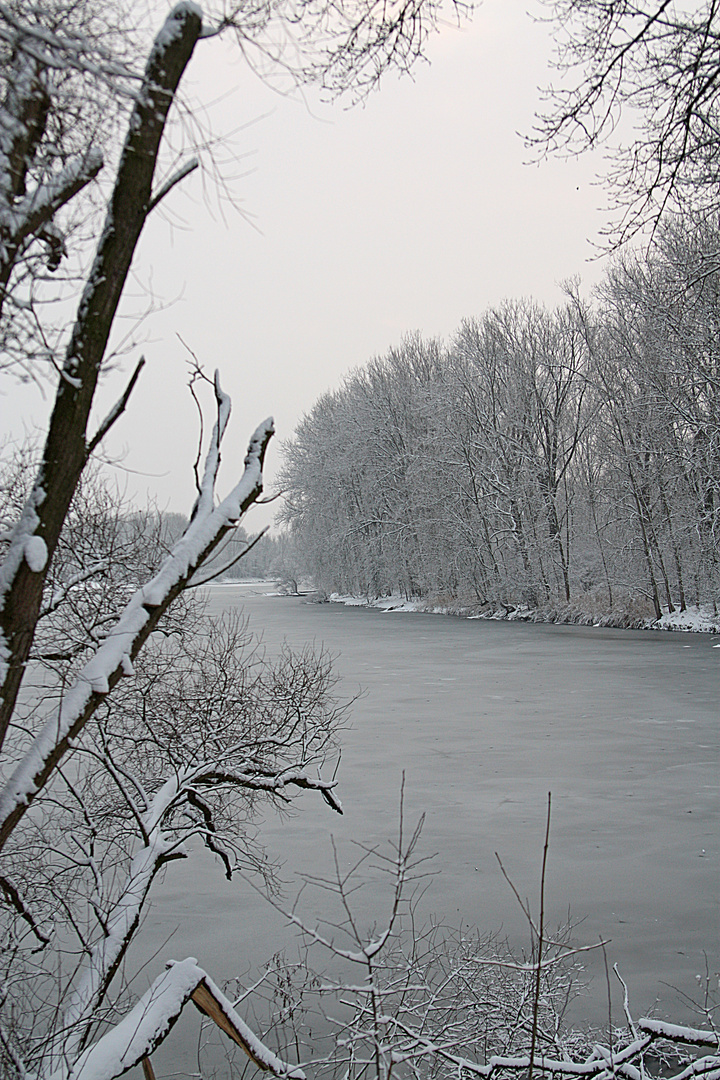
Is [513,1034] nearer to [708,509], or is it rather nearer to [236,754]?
[236,754]

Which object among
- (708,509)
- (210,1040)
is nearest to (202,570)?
(210,1040)

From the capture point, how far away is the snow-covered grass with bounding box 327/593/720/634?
26.4 metres

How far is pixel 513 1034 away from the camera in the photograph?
4.23m

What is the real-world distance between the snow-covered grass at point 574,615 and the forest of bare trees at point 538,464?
18cm

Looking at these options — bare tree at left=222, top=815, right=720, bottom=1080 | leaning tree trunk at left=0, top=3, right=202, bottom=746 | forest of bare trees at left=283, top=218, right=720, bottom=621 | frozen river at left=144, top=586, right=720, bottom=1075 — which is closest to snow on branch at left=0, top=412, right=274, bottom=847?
leaning tree trunk at left=0, top=3, right=202, bottom=746

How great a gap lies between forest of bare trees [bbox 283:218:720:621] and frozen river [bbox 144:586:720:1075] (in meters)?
7.90

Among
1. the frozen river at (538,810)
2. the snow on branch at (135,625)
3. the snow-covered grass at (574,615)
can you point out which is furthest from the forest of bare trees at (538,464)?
the snow on branch at (135,625)

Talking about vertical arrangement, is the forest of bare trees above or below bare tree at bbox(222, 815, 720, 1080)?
above

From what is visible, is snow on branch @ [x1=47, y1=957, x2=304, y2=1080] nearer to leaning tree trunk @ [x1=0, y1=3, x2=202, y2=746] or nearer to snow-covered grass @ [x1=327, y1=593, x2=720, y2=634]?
leaning tree trunk @ [x1=0, y1=3, x2=202, y2=746]

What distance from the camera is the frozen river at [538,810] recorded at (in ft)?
22.2

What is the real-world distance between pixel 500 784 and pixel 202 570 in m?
8.77

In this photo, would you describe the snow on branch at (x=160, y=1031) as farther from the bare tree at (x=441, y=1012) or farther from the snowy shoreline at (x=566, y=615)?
the snowy shoreline at (x=566, y=615)

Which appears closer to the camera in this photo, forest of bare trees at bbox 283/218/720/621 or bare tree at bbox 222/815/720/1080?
bare tree at bbox 222/815/720/1080

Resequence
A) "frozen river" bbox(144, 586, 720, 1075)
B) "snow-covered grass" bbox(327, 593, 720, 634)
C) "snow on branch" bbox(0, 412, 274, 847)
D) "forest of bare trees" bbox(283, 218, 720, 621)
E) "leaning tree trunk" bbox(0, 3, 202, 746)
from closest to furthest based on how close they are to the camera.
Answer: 1. "leaning tree trunk" bbox(0, 3, 202, 746)
2. "snow on branch" bbox(0, 412, 274, 847)
3. "frozen river" bbox(144, 586, 720, 1075)
4. "forest of bare trees" bbox(283, 218, 720, 621)
5. "snow-covered grass" bbox(327, 593, 720, 634)
